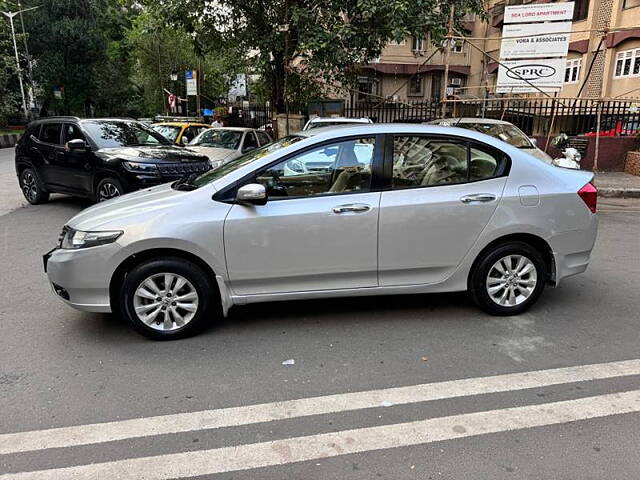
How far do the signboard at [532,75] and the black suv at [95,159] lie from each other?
8504 mm

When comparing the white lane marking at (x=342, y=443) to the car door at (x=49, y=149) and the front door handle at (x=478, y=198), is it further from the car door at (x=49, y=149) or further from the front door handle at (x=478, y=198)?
the car door at (x=49, y=149)

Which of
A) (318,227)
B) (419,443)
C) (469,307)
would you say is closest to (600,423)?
(419,443)

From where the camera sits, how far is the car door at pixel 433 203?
13.6 ft

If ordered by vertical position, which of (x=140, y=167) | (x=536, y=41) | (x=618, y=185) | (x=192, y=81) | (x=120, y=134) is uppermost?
(x=536, y=41)

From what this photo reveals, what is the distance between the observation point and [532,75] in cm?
1283

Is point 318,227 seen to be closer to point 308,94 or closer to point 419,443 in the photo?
point 419,443

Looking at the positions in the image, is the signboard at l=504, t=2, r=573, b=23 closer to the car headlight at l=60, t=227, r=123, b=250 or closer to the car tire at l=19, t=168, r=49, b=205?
the car tire at l=19, t=168, r=49, b=205

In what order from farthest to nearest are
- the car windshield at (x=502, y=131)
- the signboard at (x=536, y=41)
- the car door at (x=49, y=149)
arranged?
the signboard at (x=536, y=41), the car windshield at (x=502, y=131), the car door at (x=49, y=149)

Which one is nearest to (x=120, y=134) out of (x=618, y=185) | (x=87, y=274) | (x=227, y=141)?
(x=227, y=141)

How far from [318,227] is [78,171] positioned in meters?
6.52

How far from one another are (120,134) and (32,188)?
2581mm

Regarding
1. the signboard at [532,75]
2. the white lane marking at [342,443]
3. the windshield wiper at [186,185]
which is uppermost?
the signboard at [532,75]

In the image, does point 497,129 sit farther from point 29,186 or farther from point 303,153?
point 29,186

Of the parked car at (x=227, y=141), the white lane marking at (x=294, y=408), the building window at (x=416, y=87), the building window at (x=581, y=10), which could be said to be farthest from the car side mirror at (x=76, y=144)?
the building window at (x=416, y=87)
